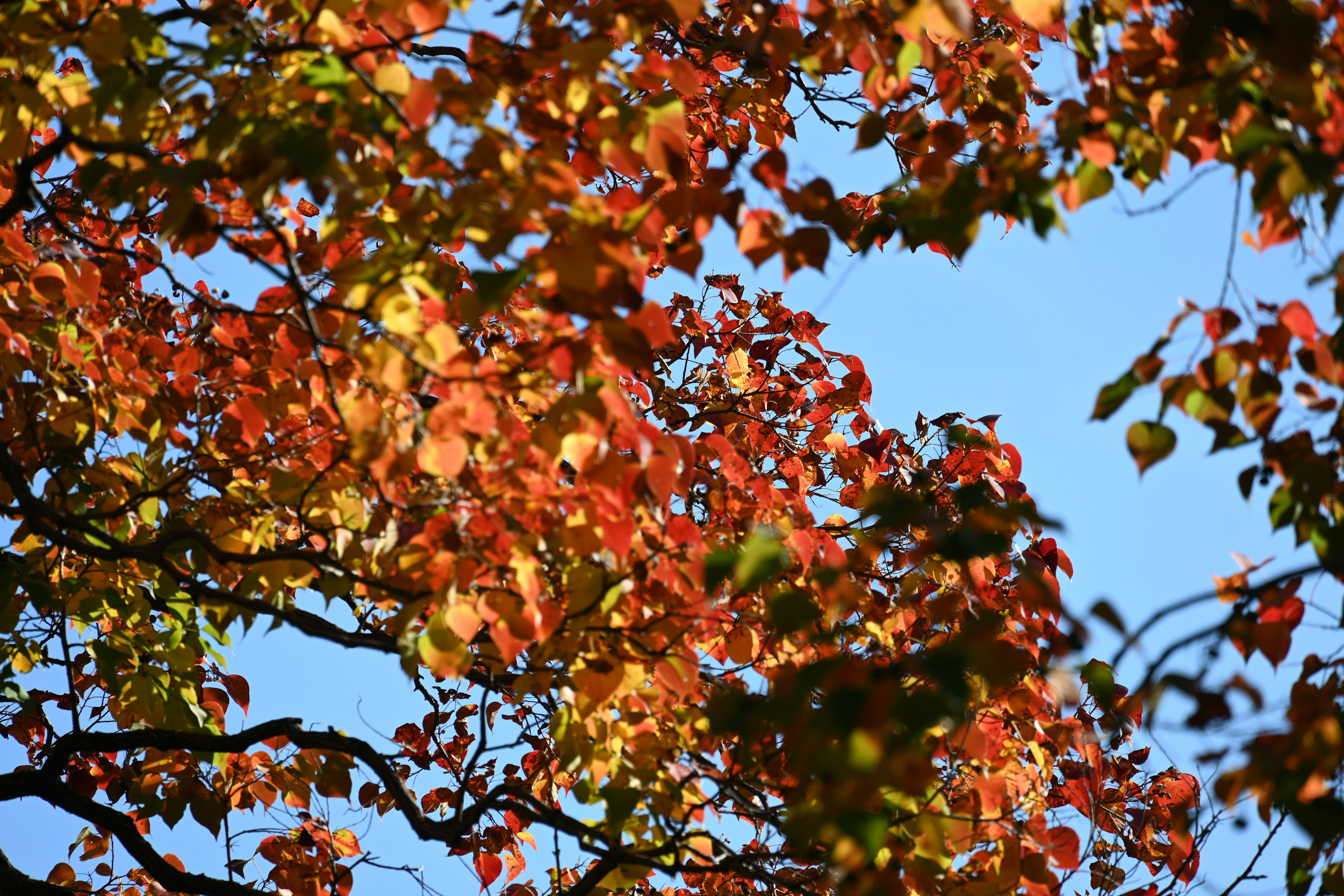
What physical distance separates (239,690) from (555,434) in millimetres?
2565

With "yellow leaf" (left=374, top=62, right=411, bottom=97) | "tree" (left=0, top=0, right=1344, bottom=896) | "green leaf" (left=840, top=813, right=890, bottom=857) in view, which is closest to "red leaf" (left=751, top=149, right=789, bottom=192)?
"tree" (left=0, top=0, right=1344, bottom=896)

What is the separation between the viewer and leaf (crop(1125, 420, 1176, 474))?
6.98 feet

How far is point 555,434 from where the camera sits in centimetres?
208

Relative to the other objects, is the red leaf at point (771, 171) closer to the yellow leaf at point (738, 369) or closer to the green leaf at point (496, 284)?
the green leaf at point (496, 284)

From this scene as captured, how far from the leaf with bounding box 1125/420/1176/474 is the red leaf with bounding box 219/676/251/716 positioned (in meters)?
3.29

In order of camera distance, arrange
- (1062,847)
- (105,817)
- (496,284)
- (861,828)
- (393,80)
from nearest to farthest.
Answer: (861,828) < (496,284) < (393,80) < (1062,847) < (105,817)

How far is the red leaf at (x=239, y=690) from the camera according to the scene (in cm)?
399

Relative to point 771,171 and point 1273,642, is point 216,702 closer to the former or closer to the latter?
point 771,171

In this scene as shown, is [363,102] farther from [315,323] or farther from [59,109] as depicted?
[59,109]

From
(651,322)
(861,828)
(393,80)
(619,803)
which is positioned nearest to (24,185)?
(393,80)

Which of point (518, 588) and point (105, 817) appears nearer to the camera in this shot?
point (518, 588)

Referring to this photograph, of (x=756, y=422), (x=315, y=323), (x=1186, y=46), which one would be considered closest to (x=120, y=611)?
(x=315, y=323)

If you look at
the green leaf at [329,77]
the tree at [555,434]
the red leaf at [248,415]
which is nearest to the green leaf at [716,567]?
the tree at [555,434]

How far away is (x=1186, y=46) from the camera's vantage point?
1918 mm
